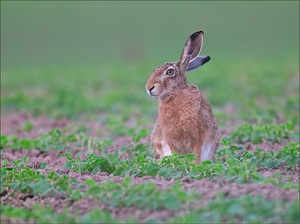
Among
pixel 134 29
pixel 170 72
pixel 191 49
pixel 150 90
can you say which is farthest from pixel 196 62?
→ pixel 134 29

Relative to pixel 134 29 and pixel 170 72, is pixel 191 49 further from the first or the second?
pixel 134 29

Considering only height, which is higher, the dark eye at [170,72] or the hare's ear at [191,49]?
the hare's ear at [191,49]

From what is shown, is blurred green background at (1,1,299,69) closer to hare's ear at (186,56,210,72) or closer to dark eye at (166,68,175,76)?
hare's ear at (186,56,210,72)

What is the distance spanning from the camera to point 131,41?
38.2 metres

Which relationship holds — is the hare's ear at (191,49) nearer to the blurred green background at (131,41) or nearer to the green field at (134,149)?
the green field at (134,149)

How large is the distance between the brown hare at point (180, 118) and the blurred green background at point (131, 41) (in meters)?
10.3

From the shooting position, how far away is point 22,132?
12359 millimetres

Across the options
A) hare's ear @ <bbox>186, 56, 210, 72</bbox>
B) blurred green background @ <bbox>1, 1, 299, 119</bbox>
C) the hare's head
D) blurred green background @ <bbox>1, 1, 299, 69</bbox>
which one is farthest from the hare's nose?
blurred green background @ <bbox>1, 1, 299, 69</bbox>

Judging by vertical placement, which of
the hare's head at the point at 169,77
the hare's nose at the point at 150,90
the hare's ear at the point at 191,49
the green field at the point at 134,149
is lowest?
the green field at the point at 134,149

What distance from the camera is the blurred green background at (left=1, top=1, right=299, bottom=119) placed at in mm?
20359

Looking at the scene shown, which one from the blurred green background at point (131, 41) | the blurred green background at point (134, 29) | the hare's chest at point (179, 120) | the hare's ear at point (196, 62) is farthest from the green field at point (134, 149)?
the hare's ear at point (196, 62)

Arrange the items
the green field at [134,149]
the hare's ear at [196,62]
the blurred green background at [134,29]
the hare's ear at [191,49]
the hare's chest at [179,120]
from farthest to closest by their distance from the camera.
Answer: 1. the blurred green background at [134,29]
2. the hare's ear at [196,62]
3. the hare's ear at [191,49]
4. the hare's chest at [179,120]
5. the green field at [134,149]

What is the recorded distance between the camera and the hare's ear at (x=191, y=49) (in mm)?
8156

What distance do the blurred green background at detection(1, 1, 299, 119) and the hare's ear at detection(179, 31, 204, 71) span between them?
994cm
